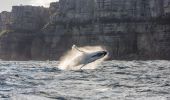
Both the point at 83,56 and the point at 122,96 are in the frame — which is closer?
the point at 122,96

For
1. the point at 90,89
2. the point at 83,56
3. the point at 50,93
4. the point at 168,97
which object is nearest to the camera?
the point at 168,97

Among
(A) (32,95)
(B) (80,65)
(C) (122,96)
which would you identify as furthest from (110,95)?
(B) (80,65)

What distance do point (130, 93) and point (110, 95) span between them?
7.58ft

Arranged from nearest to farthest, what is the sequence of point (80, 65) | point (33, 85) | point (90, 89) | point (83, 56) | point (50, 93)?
point (50, 93)
point (90, 89)
point (33, 85)
point (83, 56)
point (80, 65)

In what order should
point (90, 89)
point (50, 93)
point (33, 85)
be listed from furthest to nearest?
point (33, 85) → point (90, 89) → point (50, 93)

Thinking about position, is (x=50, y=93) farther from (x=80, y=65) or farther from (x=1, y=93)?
(x=80, y=65)

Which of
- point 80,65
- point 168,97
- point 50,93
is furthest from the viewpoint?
point 80,65

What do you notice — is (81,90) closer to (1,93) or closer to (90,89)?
(90,89)

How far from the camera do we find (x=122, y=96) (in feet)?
119

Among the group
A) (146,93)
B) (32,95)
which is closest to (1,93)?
(32,95)

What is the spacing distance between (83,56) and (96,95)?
37.3m

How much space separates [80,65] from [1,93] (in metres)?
42.7

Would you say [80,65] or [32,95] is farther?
[80,65]

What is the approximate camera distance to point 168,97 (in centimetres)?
3538
